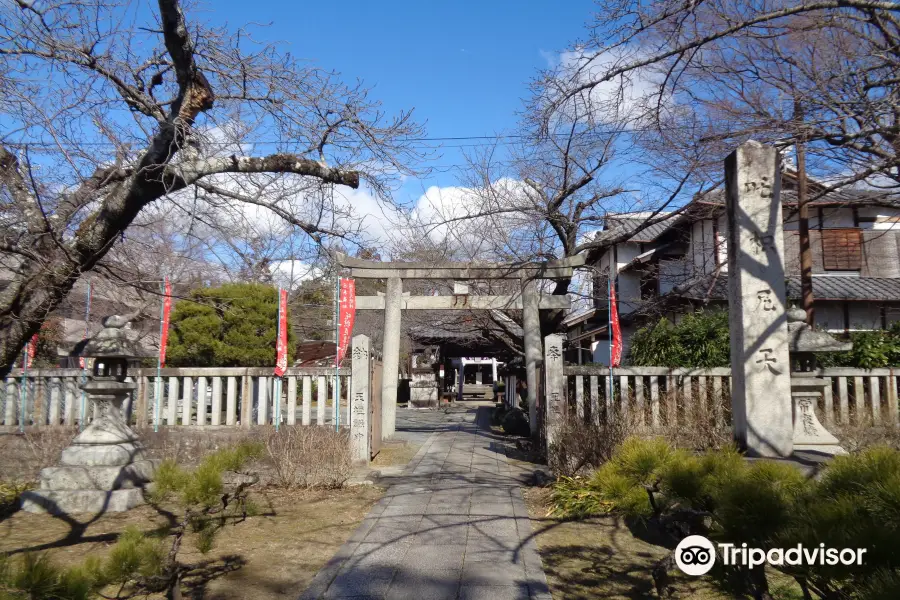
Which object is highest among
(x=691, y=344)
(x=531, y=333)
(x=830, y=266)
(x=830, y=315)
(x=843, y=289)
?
(x=830, y=266)

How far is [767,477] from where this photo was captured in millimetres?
3074

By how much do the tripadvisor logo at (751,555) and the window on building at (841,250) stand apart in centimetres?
1777

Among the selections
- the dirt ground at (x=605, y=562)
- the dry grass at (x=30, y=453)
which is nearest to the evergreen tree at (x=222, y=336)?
the dry grass at (x=30, y=453)

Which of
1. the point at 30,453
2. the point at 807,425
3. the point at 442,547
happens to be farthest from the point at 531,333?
the point at 30,453

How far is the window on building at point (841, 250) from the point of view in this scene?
17.9m

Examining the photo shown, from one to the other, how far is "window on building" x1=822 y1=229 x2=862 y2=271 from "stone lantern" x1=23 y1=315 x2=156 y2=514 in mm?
18277

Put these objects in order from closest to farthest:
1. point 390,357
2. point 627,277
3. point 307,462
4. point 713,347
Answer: point 307,462
point 713,347
point 390,357
point 627,277

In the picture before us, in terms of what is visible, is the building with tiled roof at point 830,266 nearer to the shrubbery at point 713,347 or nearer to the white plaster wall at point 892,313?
the white plaster wall at point 892,313

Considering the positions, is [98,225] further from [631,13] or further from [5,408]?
[5,408]

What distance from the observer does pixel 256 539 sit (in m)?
5.83

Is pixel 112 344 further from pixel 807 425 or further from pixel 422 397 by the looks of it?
pixel 422 397

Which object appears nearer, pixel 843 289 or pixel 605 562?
pixel 605 562

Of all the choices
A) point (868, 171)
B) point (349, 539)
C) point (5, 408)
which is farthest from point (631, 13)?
point (5, 408)

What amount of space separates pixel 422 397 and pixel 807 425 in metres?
22.0
